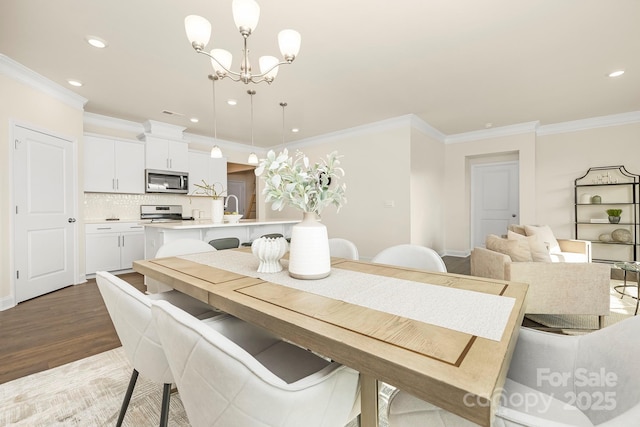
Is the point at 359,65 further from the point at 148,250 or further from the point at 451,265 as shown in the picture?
the point at 451,265

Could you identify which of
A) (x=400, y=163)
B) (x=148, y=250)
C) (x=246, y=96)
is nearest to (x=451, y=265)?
(x=400, y=163)

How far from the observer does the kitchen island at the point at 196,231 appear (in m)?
3.12

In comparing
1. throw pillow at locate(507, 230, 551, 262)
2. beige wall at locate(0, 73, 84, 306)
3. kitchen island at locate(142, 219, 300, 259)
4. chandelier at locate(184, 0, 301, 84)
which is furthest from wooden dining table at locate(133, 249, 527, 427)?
beige wall at locate(0, 73, 84, 306)

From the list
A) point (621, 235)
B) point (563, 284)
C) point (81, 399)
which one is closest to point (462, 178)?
point (621, 235)

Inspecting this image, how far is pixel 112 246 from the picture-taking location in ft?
14.2

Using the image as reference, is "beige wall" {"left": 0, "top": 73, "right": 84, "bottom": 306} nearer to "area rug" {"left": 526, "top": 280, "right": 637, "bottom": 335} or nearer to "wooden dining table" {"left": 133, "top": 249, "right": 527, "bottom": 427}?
"wooden dining table" {"left": 133, "top": 249, "right": 527, "bottom": 427}

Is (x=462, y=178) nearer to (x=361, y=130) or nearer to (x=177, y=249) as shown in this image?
(x=361, y=130)

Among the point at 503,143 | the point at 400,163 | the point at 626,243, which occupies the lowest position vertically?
the point at 626,243

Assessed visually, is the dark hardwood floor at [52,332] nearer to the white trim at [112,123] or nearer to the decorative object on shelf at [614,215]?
the white trim at [112,123]

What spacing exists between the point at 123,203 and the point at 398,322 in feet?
18.0

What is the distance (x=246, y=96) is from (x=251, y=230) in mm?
1821

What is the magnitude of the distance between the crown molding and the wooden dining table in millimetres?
3230

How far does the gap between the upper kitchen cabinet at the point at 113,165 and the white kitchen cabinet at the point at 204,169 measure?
0.88 m

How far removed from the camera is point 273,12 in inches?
83.9
